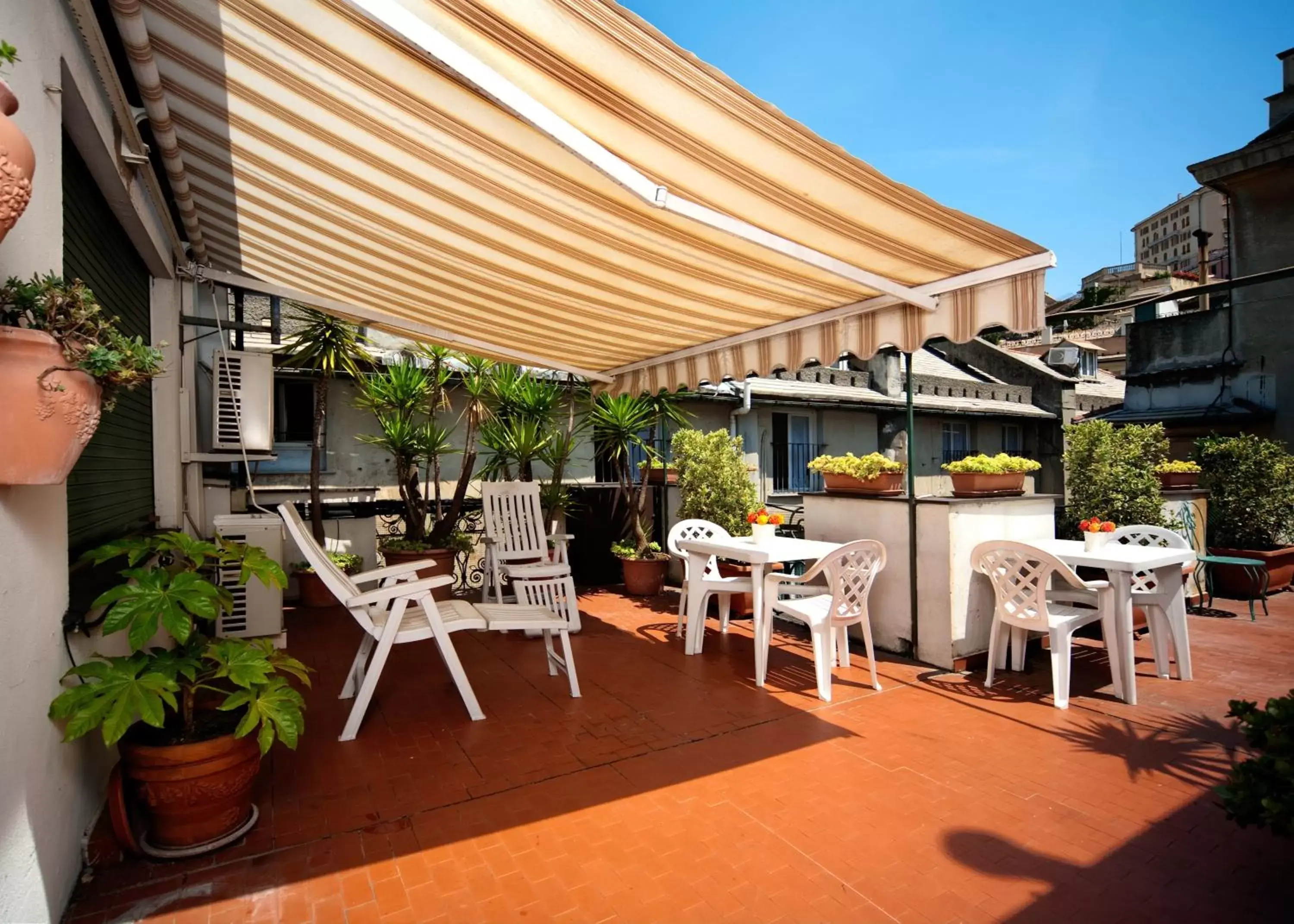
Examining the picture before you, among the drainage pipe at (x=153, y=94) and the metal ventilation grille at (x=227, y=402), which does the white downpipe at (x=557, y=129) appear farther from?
the metal ventilation grille at (x=227, y=402)

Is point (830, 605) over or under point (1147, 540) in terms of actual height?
under

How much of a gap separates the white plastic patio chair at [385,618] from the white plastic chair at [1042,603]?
3538mm

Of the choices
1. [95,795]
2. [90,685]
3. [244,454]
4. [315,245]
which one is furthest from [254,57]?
[244,454]

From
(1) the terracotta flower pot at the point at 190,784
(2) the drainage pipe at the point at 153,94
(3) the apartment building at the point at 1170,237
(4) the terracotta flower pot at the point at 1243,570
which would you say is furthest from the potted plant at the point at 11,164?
(3) the apartment building at the point at 1170,237

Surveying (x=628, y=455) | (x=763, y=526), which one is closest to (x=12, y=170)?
(x=763, y=526)

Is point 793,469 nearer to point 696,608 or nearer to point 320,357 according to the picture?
point 696,608

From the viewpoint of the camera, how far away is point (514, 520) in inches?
265

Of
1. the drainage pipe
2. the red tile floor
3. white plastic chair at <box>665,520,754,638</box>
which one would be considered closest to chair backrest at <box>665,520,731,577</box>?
white plastic chair at <box>665,520,754,638</box>

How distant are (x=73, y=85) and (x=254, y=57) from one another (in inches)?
26.2

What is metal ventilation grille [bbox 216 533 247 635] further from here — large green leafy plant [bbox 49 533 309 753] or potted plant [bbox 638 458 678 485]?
potted plant [bbox 638 458 678 485]

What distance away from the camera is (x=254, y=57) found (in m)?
2.57

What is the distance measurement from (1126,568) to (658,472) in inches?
223

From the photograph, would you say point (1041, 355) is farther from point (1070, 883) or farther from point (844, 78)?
point (1070, 883)

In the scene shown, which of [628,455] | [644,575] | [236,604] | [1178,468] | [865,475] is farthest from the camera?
[628,455]
